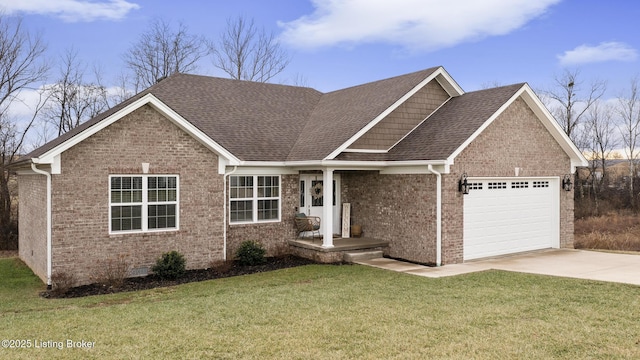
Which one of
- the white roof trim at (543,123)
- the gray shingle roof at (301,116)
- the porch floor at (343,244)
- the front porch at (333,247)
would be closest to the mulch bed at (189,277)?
the front porch at (333,247)

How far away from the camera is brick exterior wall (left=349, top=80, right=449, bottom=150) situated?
50.9ft

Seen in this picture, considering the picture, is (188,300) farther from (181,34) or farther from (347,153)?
(181,34)

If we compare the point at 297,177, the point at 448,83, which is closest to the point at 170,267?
the point at 297,177

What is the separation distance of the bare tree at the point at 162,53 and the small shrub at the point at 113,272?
21756 millimetres

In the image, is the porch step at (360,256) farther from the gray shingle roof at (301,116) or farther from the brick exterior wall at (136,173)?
the brick exterior wall at (136,173)

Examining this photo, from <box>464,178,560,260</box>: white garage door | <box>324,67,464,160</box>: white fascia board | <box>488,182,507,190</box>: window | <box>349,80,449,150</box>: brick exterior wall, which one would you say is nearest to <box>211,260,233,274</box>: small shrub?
<box>324,67,464,160</box>: white fascia board

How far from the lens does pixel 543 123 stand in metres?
16.5

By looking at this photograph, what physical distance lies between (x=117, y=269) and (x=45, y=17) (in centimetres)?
1821

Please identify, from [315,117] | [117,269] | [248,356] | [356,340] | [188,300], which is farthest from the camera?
[315,117]

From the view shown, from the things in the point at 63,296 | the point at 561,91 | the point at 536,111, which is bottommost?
the point at 63,296

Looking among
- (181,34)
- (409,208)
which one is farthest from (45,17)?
(409,208)

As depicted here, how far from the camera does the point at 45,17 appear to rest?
81.6 ft

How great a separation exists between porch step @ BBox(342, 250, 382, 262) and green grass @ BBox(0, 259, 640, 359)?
2304 millimetres

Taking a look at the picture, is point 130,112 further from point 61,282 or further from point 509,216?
point 509,216
